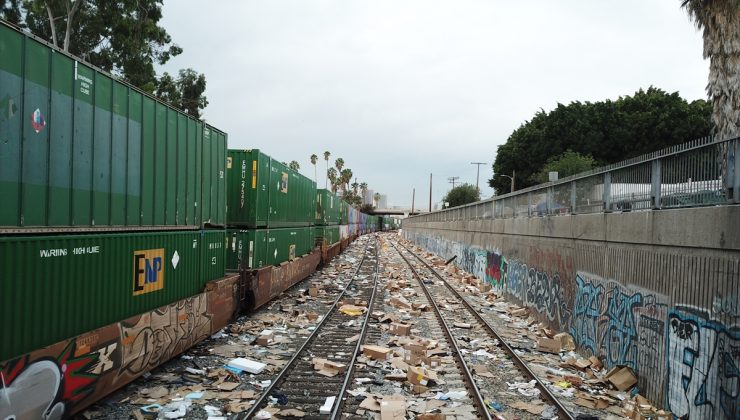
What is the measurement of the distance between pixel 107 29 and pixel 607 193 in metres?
28.0

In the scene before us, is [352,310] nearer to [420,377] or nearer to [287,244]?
[287,244]

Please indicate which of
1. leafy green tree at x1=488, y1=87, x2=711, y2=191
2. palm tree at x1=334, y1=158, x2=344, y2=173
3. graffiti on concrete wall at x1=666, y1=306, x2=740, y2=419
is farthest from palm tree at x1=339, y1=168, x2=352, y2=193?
graffiti on concrete wall at x1=666, y1=306, x2=740, y2=419

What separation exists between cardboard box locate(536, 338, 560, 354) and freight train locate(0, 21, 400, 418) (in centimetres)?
678

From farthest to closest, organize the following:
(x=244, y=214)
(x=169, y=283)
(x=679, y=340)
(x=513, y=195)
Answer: (x=513, y=195) → (x=244, y=214) → (x=169, y=283) → (x=679, y=340)

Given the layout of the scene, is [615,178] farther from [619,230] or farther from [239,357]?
[239,357]

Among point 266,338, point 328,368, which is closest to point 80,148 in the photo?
point 328,368

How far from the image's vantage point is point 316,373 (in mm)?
8227

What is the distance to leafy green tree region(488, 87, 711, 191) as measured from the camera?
5275 centimetres

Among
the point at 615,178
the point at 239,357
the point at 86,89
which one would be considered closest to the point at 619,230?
the point at 615,178

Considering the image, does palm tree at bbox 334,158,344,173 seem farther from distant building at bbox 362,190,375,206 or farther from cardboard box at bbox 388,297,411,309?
cardboard box at bbox 388,297,411,309

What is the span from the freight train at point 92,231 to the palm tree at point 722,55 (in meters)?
13.5

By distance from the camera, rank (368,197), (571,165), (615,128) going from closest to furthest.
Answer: (571,165), (615,128), (368,197)

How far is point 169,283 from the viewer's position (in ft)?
27.1

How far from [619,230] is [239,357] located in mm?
7080
